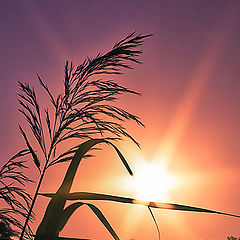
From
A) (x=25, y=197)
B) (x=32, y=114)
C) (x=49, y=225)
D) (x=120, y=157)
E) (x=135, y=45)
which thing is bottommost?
(x=49, y=225)

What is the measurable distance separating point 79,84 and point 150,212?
1088 mm

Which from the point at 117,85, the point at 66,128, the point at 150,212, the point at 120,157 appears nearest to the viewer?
the point at 150,212

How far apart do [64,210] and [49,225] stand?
60 mm

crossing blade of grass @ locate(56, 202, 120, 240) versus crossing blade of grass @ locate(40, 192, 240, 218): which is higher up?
crossing blade of grass @ locate(40, 192, 240, 218)

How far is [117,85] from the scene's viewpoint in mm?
1617

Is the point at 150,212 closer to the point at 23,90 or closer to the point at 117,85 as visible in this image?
the point at 117,85

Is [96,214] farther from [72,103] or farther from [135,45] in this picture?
[135,45]

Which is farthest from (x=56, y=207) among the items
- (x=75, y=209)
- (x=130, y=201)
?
(x=130, y=201)

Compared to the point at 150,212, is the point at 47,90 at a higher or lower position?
higher

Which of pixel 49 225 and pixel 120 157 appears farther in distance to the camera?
pixel 120 157

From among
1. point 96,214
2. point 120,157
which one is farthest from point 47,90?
point 96,214

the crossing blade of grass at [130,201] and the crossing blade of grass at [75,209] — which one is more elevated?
the crossing blade of grass at [130,201]

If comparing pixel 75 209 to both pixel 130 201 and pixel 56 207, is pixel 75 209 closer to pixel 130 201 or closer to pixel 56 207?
pixel 56 207

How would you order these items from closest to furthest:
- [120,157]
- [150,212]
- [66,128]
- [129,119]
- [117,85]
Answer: [150,212] < [120,157] < [66,128] < [129,119] < [117,85]
